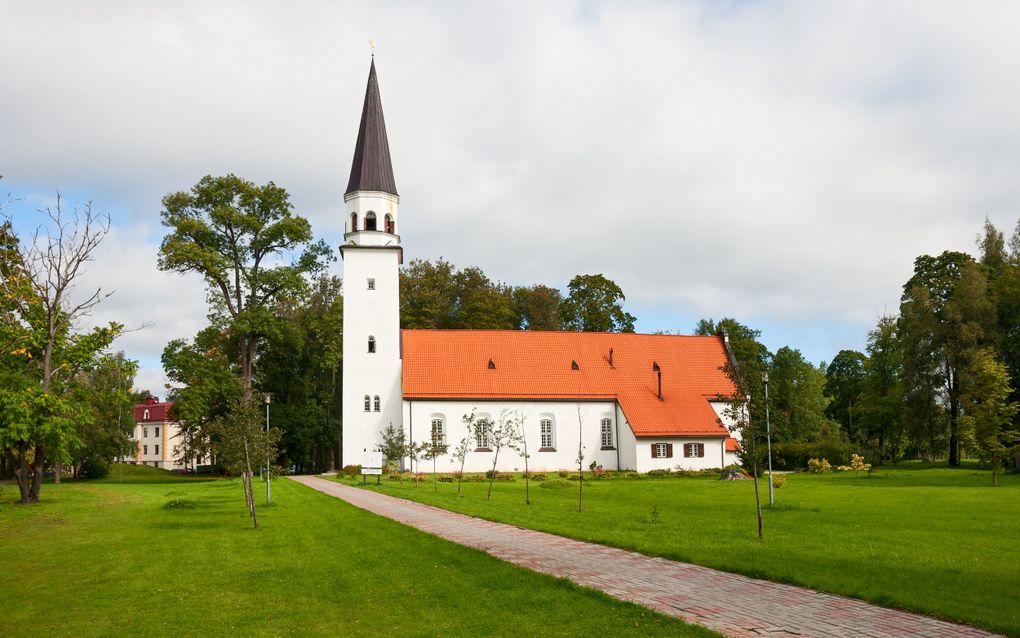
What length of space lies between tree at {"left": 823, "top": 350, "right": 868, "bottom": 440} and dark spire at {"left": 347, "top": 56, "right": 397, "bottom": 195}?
150 feet

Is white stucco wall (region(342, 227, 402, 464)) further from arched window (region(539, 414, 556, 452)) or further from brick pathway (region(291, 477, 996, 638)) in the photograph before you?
brick pathway (region(291, 477, 996, 638))

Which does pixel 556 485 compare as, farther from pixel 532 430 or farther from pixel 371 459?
pixel 371 459

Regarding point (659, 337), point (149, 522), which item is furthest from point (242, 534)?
point (659, 337)

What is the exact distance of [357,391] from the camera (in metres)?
45.3

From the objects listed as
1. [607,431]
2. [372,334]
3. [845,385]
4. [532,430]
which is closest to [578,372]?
[607,431]

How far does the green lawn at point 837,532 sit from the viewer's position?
9984 millimetres

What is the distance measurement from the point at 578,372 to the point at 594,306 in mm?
15710

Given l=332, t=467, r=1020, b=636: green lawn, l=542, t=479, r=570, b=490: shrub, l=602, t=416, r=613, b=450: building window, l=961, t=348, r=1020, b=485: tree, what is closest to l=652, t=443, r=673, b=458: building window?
l=602, t=416, r=613, b=450: building window

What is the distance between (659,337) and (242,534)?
39.8 m

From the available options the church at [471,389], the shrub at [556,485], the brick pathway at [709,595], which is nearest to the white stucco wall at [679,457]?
the church at [471,389]

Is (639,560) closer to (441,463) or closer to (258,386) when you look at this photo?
(441,463)

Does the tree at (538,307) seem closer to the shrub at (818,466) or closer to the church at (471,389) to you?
the church at (471,389)

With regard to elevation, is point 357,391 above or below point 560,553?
above

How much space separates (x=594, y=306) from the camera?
64.1 metres
